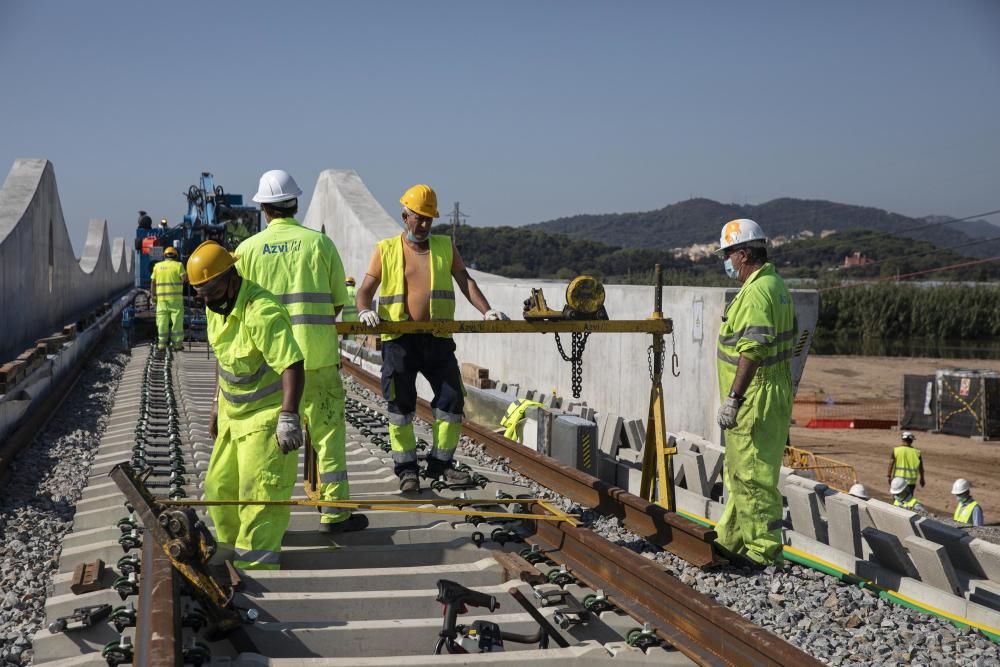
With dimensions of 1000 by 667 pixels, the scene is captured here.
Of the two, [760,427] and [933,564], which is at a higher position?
[760,427]

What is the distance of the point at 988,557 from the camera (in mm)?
5152

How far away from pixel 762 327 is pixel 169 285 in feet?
41.2

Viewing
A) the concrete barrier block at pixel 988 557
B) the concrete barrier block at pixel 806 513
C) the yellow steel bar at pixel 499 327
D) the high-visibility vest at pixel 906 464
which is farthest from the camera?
the high-visibility vest at pixel 906 464

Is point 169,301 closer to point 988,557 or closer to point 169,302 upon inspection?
point 169,302

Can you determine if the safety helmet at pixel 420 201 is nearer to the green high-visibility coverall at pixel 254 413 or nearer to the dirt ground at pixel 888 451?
the green high-visibility coverall at pixel 254 413

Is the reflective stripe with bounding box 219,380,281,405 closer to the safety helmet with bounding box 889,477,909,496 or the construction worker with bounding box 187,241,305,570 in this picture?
the construction worker with bounding box 187,241,305,570

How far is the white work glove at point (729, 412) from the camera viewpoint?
205 inches

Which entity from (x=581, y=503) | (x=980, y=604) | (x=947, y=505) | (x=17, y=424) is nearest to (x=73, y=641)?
(x=581, y=503)

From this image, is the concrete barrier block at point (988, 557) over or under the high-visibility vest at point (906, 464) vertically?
over

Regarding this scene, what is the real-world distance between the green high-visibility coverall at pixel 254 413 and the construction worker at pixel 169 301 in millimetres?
11838

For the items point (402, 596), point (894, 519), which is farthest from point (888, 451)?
point (402, 596)

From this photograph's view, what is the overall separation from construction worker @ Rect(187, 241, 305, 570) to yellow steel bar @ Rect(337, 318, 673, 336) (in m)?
1.31

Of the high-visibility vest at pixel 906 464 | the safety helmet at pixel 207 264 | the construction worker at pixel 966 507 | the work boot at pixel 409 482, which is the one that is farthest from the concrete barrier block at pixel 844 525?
the high-visibility vest at pixel 906 464

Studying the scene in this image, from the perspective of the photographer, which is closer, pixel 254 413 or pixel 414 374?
pixel 254 413
